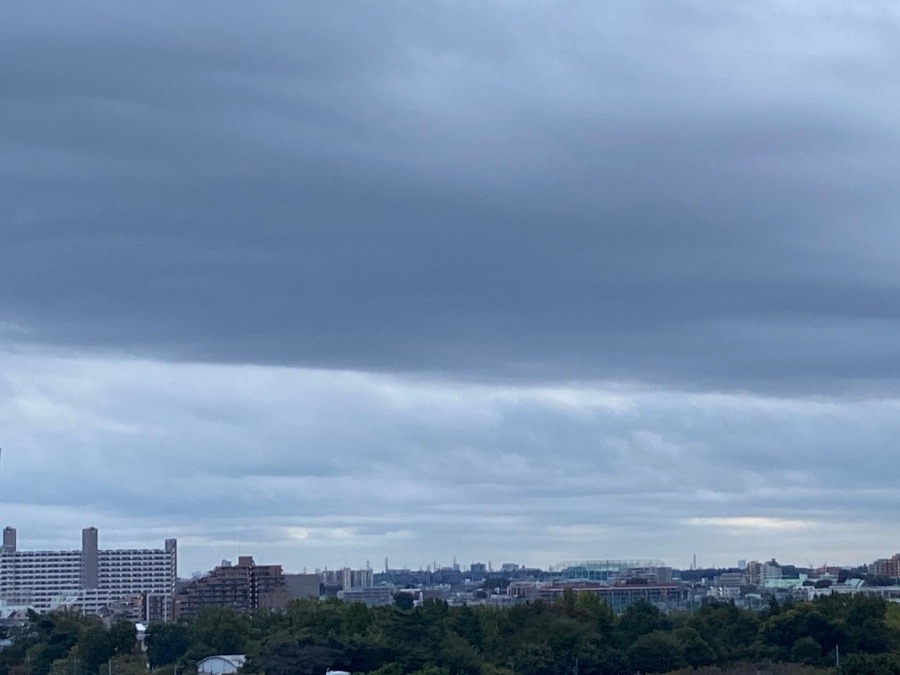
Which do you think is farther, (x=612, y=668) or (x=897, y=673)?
(x=612, y=668)

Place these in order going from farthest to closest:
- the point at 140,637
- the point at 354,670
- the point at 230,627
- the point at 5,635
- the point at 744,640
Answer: the point at 5,635
the point at 140,637
the point at 230,627
the point at 744,640
the point at 354,670

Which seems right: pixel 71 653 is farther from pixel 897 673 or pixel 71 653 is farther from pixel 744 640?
pixel 897 673

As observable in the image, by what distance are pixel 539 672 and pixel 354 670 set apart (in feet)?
38.1

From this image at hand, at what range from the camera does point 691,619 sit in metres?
113

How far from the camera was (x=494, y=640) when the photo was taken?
104062mm

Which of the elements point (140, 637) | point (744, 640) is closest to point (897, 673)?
point (744, 640)

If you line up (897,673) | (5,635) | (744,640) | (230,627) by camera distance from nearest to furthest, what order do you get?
(897,673)
(744,640)
(230,627)
(5,635)

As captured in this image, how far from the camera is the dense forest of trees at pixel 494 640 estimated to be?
309ft

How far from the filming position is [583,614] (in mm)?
112438

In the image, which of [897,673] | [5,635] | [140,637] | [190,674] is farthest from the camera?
[5,635]

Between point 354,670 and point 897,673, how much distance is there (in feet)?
108

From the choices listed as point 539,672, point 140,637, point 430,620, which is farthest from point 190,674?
point 140,637

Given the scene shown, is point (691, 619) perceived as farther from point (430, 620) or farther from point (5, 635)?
point (5, 635)

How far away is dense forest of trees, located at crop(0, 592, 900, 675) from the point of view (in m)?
94.3
